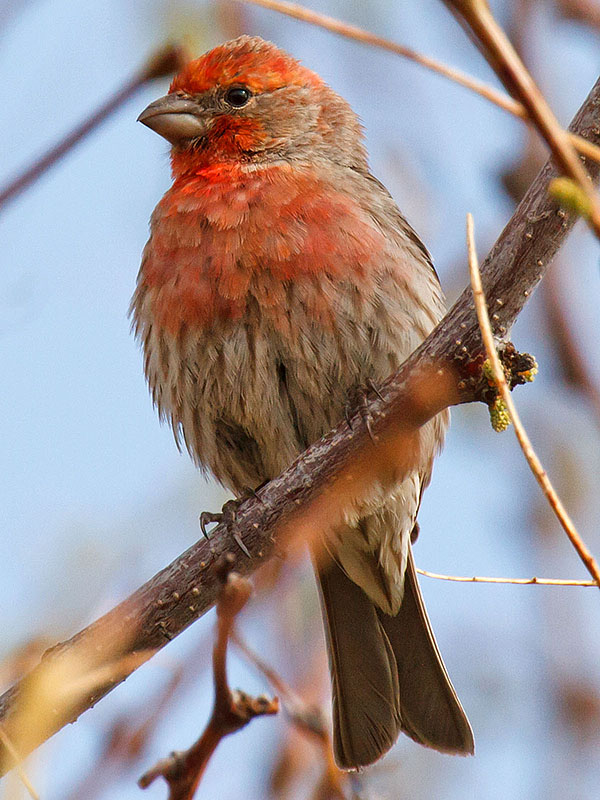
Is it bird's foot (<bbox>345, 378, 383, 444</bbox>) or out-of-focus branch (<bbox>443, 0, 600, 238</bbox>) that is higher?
out-of-focus branch (<bbox>443, 0, 600, 238</bbox>)

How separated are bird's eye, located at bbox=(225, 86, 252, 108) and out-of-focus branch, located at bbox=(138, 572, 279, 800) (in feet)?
14.5

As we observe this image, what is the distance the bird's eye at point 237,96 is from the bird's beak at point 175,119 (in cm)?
18

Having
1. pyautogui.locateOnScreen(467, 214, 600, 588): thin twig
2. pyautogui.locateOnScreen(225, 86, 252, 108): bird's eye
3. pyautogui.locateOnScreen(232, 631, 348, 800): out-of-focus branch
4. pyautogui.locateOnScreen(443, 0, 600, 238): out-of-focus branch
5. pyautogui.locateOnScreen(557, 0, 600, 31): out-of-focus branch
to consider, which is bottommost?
pyautogui.locateOnScreen(232, 631, 348, 800): out-of-focus branch

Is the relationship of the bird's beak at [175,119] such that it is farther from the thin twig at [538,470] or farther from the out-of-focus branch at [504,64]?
the out-of-focus branch at [504,64]

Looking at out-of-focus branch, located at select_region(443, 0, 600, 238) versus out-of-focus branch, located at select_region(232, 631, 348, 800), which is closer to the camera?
out-of-focus branch, located at select_region(443, 0, 600, 238)

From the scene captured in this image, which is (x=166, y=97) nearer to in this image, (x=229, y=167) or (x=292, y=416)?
(x=229, y=167)

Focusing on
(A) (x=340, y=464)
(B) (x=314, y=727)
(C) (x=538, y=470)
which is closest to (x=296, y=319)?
(A) (x=340, y=464)

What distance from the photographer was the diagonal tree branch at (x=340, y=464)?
3.19m

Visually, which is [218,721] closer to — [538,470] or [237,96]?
[538,470]

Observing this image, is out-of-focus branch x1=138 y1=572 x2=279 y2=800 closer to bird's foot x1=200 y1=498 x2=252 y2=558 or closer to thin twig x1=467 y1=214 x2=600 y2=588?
A: thin twig x1=467 y1=214 x2=600 y2=588

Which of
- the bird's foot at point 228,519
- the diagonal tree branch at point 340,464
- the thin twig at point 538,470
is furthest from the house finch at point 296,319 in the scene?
the thin twig at point 538,470

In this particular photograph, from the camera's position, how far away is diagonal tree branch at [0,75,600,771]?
3189 mm

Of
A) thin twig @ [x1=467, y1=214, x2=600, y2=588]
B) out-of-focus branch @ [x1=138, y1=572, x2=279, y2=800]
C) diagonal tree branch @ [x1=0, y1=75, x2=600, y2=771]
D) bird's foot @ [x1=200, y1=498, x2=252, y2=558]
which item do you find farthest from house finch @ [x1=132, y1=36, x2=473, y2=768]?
out-of-focus branch @ [x1=138, y1=572, x2=279, y2=800]

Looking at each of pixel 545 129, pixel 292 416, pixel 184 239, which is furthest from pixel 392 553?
pixel 545 129
